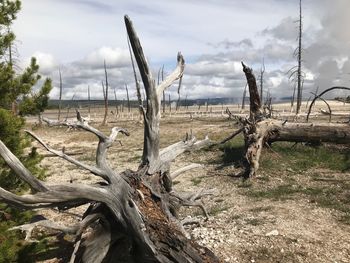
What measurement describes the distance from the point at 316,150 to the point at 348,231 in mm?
6730

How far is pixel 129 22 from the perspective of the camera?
251 inches

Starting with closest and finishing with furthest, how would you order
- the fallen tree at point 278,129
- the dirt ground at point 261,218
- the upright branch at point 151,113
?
the upright branch at point 151,113 < the dirt ground at point 261,218 < the fallen tree at point 278,129

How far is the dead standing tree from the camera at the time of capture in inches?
234

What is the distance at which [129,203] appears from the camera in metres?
6.46

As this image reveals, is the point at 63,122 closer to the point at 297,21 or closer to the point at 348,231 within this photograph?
the point at 348,231

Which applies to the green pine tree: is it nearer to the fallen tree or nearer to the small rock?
the small rock

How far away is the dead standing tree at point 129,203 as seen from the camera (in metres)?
5.95

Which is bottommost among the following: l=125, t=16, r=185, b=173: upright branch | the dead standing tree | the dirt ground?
the dirt ground

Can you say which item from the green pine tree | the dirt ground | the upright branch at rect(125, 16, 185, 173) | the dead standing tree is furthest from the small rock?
the green pine tree

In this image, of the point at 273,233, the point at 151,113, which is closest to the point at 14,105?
the point at 151,113

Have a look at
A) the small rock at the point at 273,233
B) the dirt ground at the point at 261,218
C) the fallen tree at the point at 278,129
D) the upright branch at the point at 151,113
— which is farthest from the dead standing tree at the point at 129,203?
the fallen tree at the point at 278,129

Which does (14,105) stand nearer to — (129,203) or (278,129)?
(129,203)

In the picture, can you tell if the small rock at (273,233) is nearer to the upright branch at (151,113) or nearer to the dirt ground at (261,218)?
the dirt ground at (261,218)

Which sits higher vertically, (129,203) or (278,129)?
(278,129)
